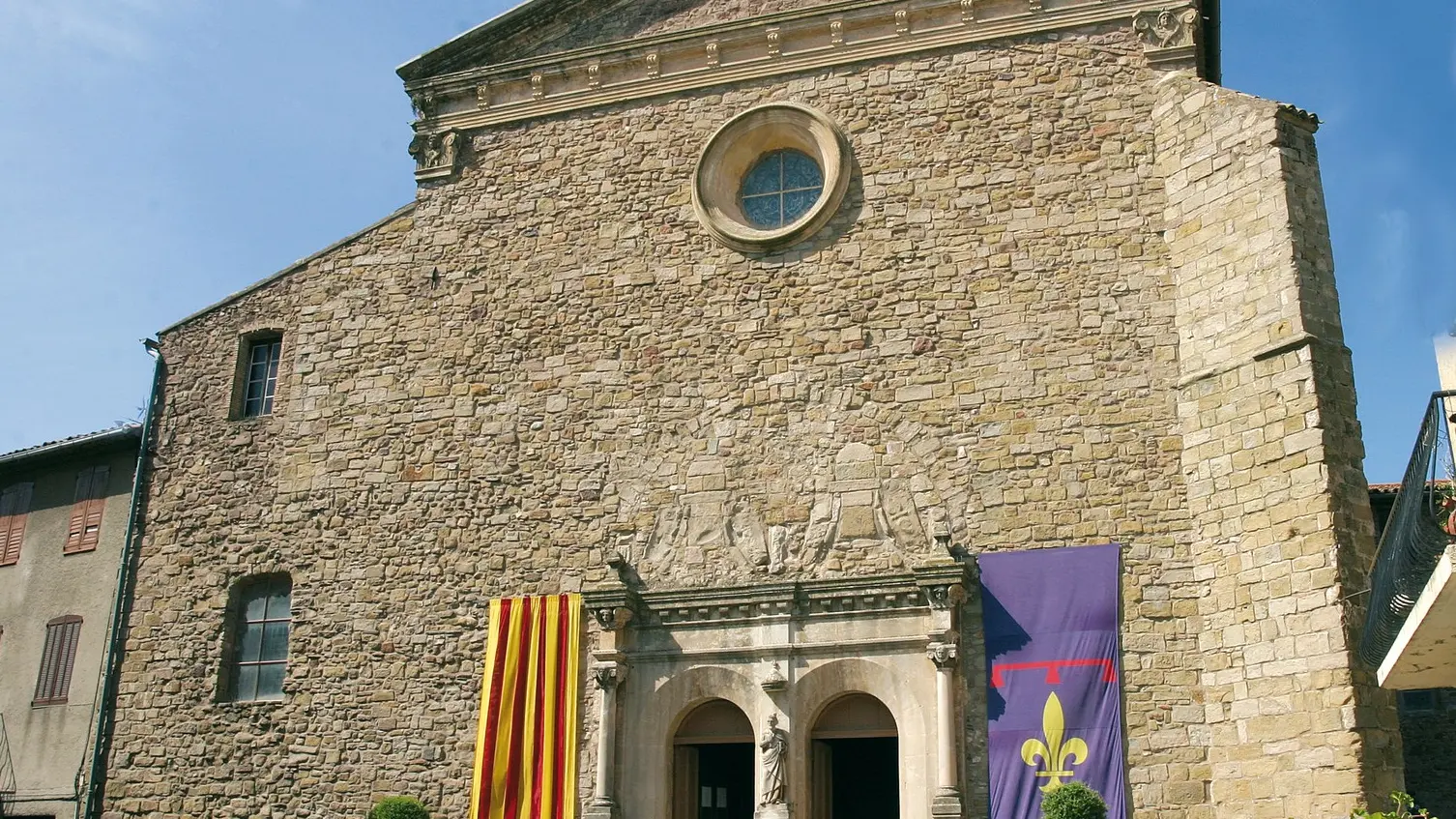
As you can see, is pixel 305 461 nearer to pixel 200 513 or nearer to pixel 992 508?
pixel 200 513

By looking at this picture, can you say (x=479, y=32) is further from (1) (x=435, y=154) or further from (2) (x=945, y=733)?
(2) (x=945, y=733)

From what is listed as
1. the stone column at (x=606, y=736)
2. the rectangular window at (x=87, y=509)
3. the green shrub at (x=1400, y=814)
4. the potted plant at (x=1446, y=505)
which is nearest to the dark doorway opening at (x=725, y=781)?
the stone column at (x=606, y=736)

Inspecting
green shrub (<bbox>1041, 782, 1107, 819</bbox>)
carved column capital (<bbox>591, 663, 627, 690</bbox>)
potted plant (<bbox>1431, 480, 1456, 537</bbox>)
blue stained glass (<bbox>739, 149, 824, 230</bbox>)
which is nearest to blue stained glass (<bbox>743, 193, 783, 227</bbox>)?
blue stained glass (<bbox>739, 149, 824, 230</bbox>)

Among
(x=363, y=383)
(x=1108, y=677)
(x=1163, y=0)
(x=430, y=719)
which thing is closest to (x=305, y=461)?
(x=363, y=383)

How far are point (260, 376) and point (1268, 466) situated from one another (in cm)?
1131

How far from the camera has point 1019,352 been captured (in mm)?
13406

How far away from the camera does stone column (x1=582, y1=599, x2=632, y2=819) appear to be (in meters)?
13.0

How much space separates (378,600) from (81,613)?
4.28 metres

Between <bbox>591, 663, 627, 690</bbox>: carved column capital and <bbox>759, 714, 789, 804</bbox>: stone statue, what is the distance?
157cm

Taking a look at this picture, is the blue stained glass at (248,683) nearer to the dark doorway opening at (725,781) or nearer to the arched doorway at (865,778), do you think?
the dark doorway opening at (725,781)

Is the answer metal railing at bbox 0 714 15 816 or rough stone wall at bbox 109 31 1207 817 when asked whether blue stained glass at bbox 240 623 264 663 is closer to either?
rough stone wall at bbox 109 31 1207 817

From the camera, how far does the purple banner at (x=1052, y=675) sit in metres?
11.9

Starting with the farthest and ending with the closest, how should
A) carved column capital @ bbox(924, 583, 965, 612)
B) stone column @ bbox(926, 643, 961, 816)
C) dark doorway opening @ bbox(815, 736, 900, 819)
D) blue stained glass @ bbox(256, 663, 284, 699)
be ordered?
1. dark doorway opening @ bbox(815, 736, 900, 819)
2. blue stained glass @ bbox(256, 663, 284, 699)
3. carved column capital @ bbox(924, 583, 965, 612)
4. stone column @ bbox(926, 643, 961, 816)

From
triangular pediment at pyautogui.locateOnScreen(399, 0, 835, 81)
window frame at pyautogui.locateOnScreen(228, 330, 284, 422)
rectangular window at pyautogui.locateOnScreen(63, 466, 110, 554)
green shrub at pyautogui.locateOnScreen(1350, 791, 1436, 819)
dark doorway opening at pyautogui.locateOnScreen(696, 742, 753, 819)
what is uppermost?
triangular pediment at pyautogui.locateOnScreen(399, 0, 835, 81)
